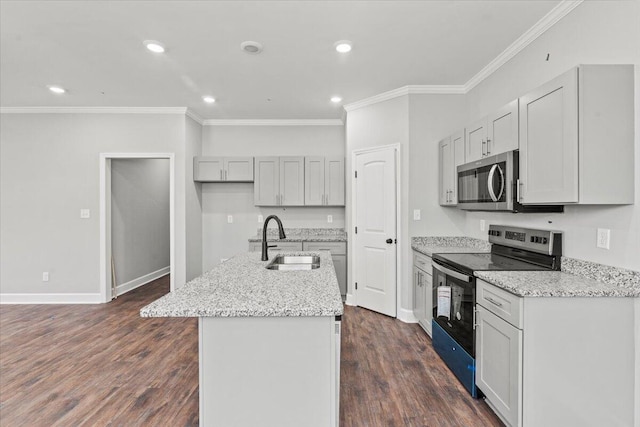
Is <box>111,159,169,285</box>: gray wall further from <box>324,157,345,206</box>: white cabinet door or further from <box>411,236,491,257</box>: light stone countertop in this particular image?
<box>411,236,491,257</box>: light stone countertop

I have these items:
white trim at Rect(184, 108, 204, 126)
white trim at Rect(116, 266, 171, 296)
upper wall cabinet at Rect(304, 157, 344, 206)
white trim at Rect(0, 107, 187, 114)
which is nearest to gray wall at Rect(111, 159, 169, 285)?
white trim at Rect(116, 266, 171, 296)

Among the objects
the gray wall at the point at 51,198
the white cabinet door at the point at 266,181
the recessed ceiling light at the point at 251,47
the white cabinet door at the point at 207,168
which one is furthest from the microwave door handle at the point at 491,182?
the gray wall at the point at 51,198

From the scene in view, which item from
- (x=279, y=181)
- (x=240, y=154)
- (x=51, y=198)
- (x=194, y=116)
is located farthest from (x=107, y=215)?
(x=279, y=181)

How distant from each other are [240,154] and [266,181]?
0.75 meters

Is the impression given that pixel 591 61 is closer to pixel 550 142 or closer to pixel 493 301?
pixel 550 142

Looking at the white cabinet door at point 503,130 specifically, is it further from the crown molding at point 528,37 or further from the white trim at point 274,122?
the white trim at point 274,122

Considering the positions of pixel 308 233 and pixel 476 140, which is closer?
pixel 476 140

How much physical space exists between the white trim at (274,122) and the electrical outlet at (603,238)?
378 cm

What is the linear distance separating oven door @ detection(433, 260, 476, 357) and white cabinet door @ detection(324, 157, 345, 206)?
7.06 ft

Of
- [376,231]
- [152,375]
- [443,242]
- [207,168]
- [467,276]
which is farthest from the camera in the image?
[207,168]

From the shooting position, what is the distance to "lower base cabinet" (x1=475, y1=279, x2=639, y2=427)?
5.61 ft

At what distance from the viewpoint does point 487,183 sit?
2611 mm

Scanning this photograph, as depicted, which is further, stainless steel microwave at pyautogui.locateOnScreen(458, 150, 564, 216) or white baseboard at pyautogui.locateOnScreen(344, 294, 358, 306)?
white baseboard at pyautogui.locateOnScreen(344, 294, 358, 306)

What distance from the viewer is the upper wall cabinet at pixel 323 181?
478 cm
